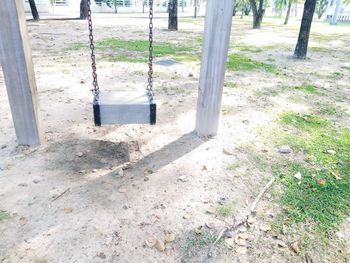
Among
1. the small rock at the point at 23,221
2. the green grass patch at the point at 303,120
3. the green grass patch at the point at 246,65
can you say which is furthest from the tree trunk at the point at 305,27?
the small rock at the point at 23,221

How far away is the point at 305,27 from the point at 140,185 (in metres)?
7.86

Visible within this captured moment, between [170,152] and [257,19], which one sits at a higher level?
[257,19]

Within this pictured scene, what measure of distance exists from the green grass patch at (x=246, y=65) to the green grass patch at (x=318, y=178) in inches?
131

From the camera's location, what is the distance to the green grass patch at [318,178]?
2.60m

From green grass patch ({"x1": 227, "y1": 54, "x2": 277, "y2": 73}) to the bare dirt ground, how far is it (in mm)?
2201

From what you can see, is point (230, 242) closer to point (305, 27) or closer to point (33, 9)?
point (305, 27)

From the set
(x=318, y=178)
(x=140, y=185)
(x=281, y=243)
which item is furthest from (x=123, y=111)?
(x=318, y=178)

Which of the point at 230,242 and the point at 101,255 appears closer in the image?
the point at 101,255

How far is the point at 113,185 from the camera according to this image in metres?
2.89

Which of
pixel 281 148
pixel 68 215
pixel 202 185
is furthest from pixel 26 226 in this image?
pixel 281 148

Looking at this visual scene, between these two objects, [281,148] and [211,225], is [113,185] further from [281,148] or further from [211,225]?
[281,148]

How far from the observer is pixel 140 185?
2906mm

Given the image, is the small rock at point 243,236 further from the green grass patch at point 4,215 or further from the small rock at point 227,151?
the green grass patch at point 4,215

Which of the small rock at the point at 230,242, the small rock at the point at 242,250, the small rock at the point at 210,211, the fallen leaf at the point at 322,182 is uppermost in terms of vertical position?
the fallen leaf at the point at 322,182
